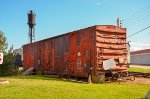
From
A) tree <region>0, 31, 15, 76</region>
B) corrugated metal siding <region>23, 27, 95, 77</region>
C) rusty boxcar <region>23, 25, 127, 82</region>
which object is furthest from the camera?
tree <region>0, 31, 15, 76</region>

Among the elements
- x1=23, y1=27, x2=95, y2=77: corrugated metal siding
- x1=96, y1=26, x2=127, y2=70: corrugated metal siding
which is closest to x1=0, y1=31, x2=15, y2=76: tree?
x1=23, y1=27, x2=95, y2=77: corrugated metal siding

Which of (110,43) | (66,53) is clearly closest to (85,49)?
(110,43)

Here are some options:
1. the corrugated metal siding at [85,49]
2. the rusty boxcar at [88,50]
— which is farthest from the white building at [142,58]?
the rusty boxcar at [88,50]

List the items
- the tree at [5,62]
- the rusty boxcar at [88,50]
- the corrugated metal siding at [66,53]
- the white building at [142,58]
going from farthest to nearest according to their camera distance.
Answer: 1. the white building at [142,58]
2. the tree at [5,62]
3. the corrugated metal siding at [66,53]
4. the rusty boxcar at [88,50]

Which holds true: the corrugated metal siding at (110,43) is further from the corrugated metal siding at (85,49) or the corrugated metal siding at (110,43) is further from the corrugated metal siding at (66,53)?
the corrugated metal siding at (66,53)

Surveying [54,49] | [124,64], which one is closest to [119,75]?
[124,64]

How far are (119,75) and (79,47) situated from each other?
3425 mm

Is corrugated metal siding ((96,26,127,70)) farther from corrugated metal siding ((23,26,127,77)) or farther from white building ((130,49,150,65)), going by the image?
white building ((130,49,150,65))

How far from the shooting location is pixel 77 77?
785 inches

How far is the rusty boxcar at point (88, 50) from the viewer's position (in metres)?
17.5

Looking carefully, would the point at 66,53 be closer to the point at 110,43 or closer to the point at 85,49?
the point at 85,49

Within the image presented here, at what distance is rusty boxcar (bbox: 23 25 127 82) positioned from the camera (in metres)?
17.5

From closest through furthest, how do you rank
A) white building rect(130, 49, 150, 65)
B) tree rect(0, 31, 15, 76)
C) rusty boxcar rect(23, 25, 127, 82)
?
rusty boxcar rect(23, 25, 127, 82) < tree rect(0, 31, 15, 76) < white building rect(130, 49, 150, 65)

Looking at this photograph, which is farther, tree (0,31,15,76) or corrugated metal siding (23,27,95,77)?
tree (0,31,15,76)
